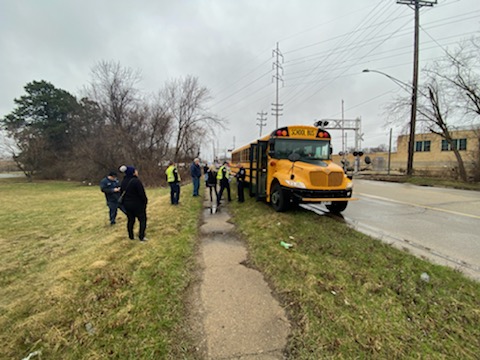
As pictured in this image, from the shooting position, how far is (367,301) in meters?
2.79

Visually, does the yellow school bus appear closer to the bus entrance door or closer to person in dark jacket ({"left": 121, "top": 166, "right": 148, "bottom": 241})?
the bus entrance door

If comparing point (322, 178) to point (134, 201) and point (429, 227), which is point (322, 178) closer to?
point (429, 227)

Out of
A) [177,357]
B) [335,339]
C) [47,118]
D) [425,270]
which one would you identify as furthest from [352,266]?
[47,118]

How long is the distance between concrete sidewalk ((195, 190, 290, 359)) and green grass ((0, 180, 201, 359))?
265mm

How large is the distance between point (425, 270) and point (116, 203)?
26.2 feet

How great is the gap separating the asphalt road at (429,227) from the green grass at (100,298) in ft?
14.8

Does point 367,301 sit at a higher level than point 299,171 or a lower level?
lower

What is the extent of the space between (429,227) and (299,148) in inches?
163

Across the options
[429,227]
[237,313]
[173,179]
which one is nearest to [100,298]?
[237,313]

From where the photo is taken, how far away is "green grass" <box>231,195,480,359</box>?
214 centimetres

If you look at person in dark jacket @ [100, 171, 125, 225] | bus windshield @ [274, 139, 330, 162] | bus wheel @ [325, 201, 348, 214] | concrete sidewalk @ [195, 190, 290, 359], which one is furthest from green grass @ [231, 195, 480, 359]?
person in dark jacket @ [100, 171, 125, 225]

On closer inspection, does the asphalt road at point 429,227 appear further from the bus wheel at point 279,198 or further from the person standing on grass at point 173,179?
the person standing on grass at point 173,179

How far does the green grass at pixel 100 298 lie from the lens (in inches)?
87.2

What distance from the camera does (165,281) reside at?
3.40 metres
